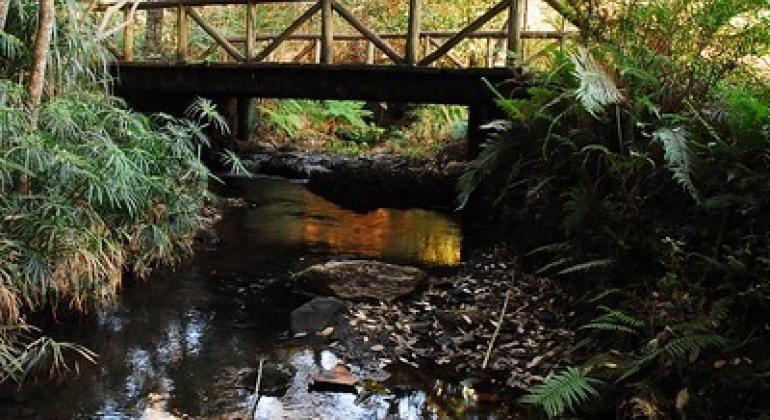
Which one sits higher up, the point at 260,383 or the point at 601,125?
the point at 601,125

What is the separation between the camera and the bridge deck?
8.74 meters

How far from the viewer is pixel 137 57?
1287cm

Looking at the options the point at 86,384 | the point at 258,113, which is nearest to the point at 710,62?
the point at 86,384

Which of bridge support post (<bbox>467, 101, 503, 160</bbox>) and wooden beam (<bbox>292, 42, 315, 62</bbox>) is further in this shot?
wooden beam (<bbox>292, 42, 315, 62</bbox>)

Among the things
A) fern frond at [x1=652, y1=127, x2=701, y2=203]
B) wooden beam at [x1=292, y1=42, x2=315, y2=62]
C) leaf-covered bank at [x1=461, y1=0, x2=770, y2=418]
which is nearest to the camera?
leaf-covered bank at [x1=461, y1=0, x2=770, y2=418]

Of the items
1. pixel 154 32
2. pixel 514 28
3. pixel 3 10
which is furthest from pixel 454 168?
pixel 3 10

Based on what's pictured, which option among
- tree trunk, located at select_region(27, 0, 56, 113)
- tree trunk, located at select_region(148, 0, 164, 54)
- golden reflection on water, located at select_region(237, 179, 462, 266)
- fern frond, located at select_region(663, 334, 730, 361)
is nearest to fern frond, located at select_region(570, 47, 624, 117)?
fern frond, located at select_region(663, 334, 730, 361)

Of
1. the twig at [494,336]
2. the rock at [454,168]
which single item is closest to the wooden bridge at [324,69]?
the rock at [454,168]

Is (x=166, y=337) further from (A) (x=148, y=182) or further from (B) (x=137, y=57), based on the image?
(B) (x=137, y=57)

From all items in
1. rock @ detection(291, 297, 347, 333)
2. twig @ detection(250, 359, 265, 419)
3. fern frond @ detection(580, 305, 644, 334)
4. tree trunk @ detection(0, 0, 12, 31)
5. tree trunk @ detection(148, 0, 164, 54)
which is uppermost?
tree trunk @ detection(148, 0, 164, 54)

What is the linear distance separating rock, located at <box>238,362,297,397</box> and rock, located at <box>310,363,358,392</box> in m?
0.17

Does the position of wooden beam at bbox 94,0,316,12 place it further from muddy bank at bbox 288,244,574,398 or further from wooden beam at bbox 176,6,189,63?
muddy bank at bbox 288,244,574,398

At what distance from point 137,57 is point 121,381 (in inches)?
371

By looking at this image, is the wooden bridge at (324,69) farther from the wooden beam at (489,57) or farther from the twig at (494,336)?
the twig at (494,336)
